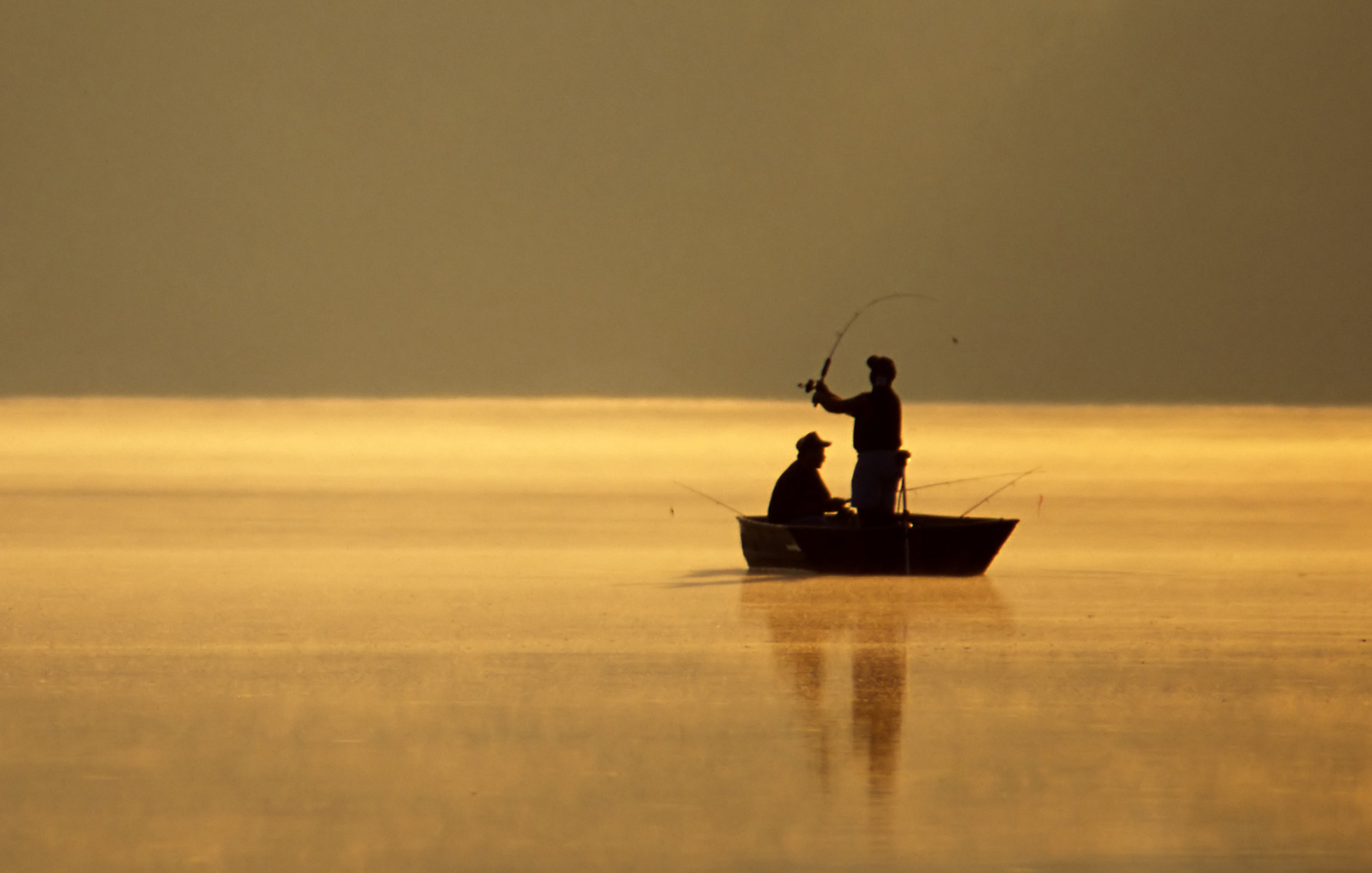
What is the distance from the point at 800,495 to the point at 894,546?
71cm

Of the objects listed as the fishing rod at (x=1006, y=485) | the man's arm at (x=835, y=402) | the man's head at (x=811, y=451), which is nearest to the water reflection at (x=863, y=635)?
the man's head at (x=811, y=451)

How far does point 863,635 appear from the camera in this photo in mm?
10141

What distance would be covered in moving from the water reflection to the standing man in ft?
1.31

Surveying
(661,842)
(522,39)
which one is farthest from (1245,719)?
(522,39)

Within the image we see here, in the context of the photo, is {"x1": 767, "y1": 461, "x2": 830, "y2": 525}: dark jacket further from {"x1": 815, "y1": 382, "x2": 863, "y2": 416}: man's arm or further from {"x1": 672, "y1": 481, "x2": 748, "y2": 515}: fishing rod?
{"x1": 672, "y1": 481, "x2": 748, "y2": 515}: fishing rod

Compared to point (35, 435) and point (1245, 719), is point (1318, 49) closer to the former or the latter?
point (35, 435)

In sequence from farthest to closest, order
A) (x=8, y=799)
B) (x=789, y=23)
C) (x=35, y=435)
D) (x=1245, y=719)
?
1. (x=789, y=23)
2. (x=35, y=435)
3. (x=1245, y=719)
4. (x=8, y=799)


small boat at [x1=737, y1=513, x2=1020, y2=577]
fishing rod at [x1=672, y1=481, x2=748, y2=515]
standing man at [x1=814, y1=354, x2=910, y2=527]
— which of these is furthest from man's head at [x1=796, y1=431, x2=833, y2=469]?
fishing rod at [x1=672, y1=481, x2=748, y2=515]

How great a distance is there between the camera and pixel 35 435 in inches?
1475

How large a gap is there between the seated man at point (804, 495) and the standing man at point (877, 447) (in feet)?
0.99

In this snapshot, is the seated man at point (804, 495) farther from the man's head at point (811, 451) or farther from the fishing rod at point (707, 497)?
the fishing rod at point (707, 497)

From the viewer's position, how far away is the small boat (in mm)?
12555

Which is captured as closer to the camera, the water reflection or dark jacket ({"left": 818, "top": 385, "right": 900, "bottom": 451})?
the water reflection

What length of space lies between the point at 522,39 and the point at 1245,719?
339ft
